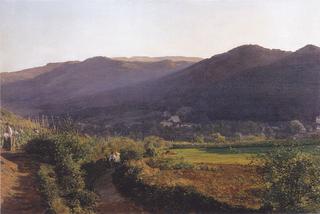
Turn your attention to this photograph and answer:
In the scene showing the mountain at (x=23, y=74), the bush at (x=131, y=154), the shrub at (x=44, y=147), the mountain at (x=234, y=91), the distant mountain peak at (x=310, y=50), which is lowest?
the bush at (x=131, y=154)

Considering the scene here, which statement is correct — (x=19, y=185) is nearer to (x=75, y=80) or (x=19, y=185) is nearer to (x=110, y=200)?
(x=110, y=200)

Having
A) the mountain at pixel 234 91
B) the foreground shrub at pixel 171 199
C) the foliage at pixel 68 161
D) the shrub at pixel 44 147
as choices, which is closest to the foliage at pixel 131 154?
the foliage at pixel 68 161

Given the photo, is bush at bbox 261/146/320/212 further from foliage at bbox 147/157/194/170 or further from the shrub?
the shrub

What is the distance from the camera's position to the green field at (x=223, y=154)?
22.7 m

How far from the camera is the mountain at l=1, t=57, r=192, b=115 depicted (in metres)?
89.2

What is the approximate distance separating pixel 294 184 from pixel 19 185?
11.1m

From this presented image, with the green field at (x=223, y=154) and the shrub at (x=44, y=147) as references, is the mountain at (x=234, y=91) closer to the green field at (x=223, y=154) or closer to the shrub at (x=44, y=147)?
the green field at (x=223, y=154)

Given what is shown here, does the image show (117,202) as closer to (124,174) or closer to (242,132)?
(124,174)

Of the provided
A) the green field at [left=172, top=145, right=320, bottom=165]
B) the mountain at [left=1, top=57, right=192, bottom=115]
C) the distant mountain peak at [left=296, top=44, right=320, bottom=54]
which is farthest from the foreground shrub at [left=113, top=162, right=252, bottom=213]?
the mountain at [left=1, top=57, right=192, bottom=115]

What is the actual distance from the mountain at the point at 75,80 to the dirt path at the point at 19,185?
189ft

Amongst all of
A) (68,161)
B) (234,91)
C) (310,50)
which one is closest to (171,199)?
(68,161)

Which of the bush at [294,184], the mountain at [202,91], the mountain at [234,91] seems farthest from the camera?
A: the mountain at [202,91]

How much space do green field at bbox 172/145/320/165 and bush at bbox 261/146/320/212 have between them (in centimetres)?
591

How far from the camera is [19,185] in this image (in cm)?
2066
